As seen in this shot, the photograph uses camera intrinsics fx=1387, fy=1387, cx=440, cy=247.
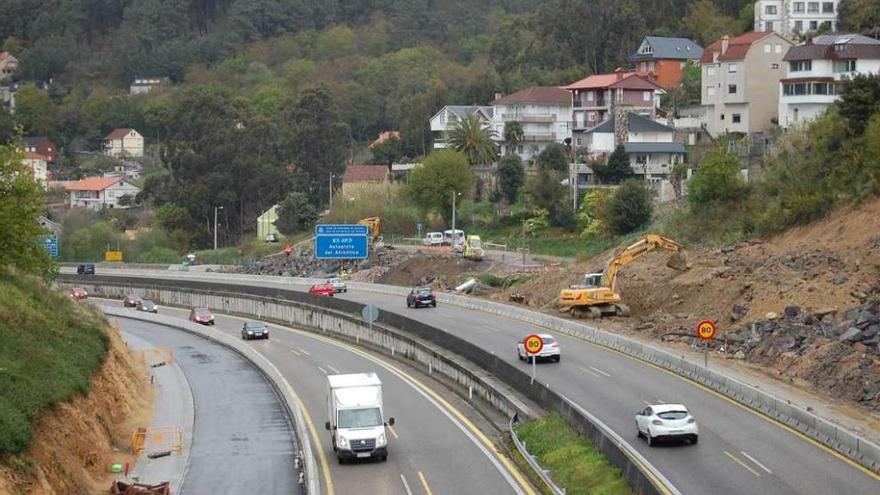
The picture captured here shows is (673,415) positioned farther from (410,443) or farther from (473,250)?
(473,250)

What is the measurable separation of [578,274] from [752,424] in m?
39.0

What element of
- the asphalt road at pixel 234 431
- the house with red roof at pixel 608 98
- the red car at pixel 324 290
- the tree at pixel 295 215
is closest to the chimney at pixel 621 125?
the house with red roof at pixel 608 98

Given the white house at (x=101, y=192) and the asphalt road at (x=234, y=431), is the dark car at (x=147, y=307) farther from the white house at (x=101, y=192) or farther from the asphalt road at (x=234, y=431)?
the white house at (x=101, y=192)

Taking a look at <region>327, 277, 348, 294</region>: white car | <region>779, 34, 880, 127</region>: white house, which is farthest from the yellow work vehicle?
<region>779, 34, 880, 127</region>: white house

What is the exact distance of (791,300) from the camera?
56.5 metres

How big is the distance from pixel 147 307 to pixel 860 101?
52.0 meters

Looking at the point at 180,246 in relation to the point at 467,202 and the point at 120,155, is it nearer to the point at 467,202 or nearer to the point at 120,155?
the point at 467,202

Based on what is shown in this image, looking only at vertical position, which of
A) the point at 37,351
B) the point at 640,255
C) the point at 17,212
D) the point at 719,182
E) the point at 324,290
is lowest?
the point at 324,290

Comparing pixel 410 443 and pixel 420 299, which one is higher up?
pixel 420 299

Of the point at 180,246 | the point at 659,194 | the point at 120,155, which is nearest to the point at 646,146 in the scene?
the point at 659,194

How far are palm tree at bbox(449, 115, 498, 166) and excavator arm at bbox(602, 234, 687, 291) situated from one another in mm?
52959

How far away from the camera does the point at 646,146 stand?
107625mm

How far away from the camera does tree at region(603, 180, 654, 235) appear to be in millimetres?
90062

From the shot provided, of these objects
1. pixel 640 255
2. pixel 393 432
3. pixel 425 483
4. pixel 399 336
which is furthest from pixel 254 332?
pixel 425 483
